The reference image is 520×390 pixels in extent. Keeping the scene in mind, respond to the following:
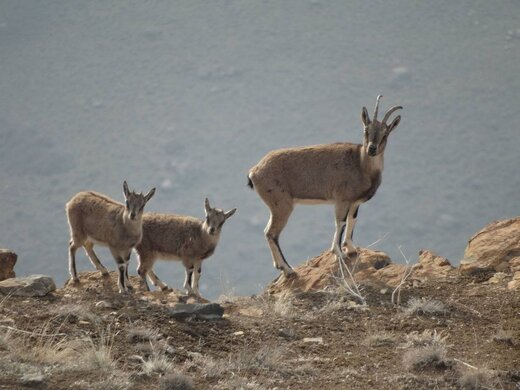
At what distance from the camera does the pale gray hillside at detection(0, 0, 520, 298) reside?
12938 cm

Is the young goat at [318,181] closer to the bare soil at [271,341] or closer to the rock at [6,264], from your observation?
the bare soil at [271,341]

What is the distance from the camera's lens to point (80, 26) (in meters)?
192

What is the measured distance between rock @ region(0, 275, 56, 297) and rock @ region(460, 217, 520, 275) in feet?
21.2

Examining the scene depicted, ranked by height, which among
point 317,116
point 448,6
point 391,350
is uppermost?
point 448,6

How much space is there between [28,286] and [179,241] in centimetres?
320

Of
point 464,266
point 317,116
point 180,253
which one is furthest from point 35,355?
point 317,116

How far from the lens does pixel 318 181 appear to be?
1623 centimetres

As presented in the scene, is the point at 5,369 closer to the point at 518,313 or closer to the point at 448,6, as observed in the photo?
the point at 518,313

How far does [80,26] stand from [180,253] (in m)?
183

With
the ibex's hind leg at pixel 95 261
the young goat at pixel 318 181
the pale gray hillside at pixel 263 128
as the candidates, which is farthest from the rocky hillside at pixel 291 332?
the pale gray hillside at pixel 263 128

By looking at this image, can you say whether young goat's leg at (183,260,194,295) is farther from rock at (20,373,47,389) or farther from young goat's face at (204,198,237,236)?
rock at (20,373,47,389)

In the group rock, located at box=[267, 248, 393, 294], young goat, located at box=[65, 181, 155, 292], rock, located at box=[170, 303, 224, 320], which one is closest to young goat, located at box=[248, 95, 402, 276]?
rock, located at box=[267, 248, 393, 294]

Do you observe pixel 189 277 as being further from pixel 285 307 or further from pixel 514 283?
pixel 514 283

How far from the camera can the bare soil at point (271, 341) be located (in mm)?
10500
